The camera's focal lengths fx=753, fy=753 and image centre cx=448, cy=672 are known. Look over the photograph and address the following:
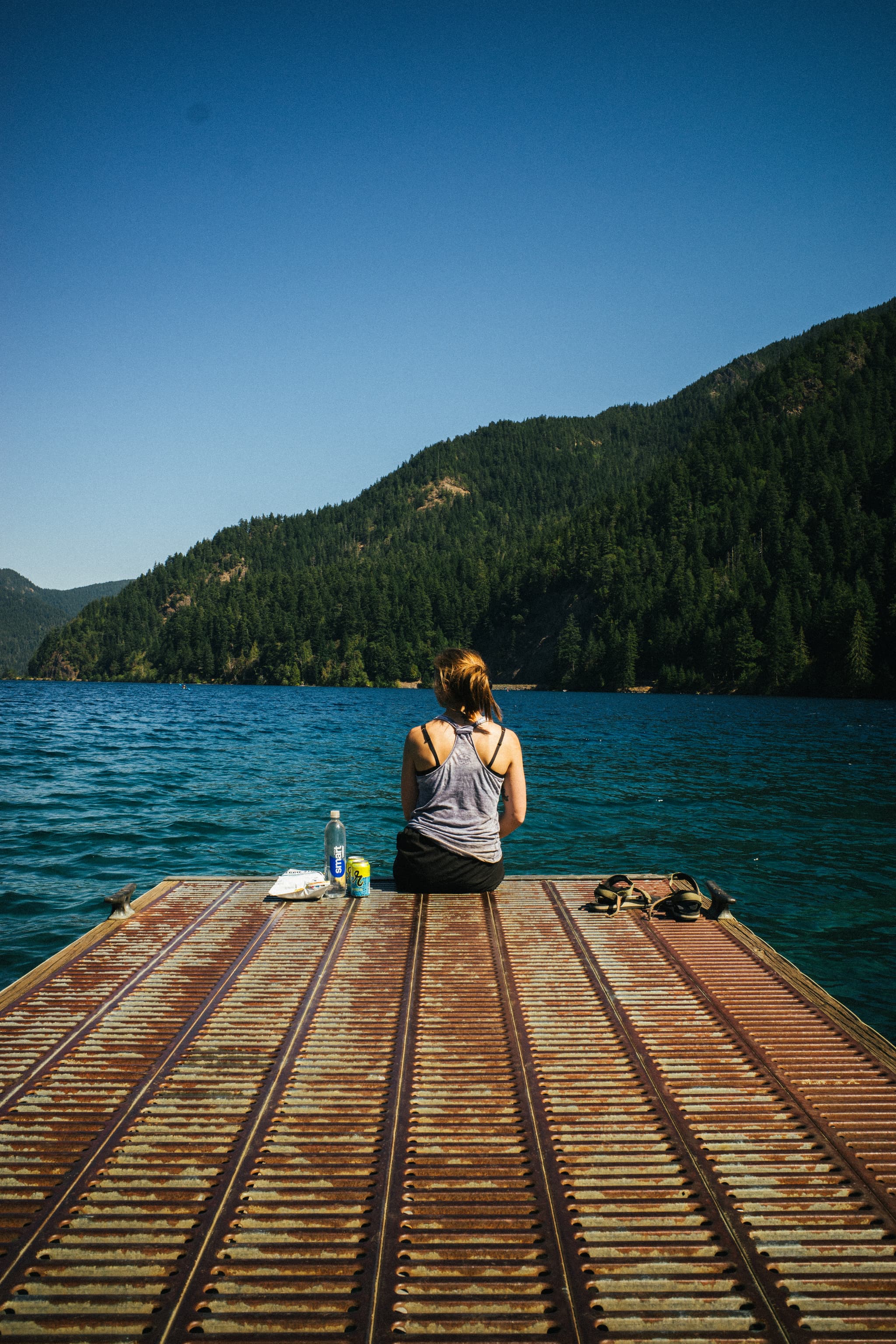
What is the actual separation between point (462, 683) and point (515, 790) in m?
1.05

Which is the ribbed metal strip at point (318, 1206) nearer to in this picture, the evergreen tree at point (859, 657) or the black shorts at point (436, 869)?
the black shorts at point (436, 869)

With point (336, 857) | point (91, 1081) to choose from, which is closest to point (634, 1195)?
point (91, 1081)

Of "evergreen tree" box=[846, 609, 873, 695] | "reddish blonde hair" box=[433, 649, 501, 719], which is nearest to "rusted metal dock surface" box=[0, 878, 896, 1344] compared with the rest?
"reddish blonde hair" box=[433, 649, 501, 719]

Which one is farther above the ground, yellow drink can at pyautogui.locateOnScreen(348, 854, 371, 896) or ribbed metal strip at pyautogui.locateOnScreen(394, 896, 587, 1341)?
yellow drink can at pyautogui.locateOnScreen(348, 854, 371, 896)

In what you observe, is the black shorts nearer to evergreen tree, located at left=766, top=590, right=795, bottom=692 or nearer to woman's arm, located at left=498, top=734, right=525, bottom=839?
woman's arm, located at left=498, top=734, right=525, bottom=839

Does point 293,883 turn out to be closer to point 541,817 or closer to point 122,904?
point 122,904

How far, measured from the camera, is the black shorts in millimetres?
6891

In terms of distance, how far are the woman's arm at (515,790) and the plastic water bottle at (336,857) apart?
1.68 m

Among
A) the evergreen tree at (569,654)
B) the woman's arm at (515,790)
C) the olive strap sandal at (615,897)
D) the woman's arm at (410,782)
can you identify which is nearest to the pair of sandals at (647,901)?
the olive strap sandal at (615,897)

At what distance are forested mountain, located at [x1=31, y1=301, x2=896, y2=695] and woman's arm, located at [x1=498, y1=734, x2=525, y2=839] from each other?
87584 millimetres

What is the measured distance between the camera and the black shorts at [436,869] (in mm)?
6891

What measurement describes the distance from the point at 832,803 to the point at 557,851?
10875 millimetres

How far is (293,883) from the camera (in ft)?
25.0

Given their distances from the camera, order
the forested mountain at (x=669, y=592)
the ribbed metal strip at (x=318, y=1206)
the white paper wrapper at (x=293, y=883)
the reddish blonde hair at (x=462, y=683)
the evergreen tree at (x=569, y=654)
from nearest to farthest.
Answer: the ribbed metal strip at (x=318, y=1206) < the reddish blonde hair at (x=462, y=683) < the white paper wrapper at (x=293, y=883) < the forested mountain at (x=669, y=592) < the evergreen tree at (x=569, y=654)
